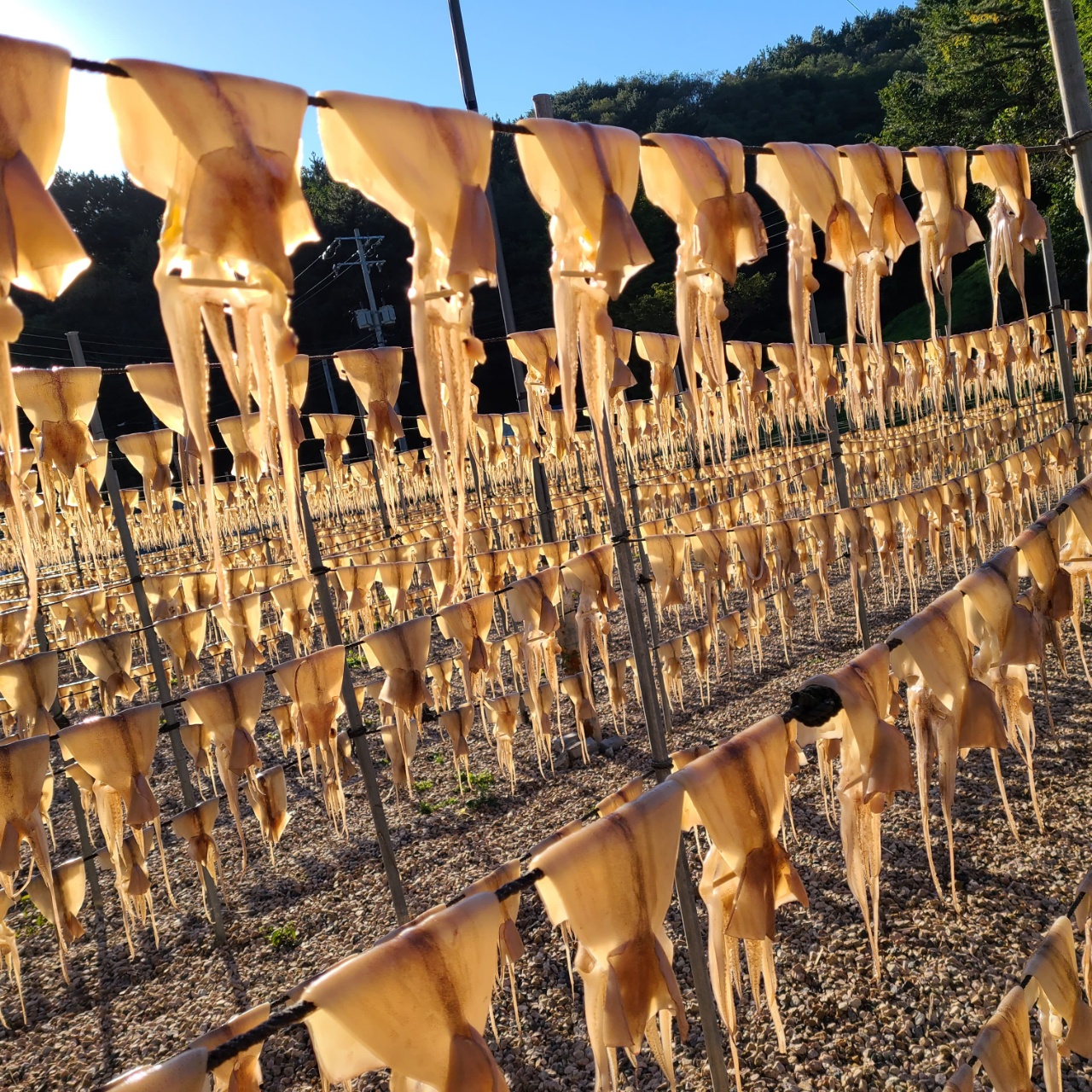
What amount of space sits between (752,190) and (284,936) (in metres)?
31.5

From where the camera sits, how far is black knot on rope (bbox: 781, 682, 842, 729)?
1.56 m

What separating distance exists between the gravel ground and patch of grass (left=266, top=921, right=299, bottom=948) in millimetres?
14

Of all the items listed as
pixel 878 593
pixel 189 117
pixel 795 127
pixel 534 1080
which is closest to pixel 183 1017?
pixel 534 1080

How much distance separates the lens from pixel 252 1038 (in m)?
1.10

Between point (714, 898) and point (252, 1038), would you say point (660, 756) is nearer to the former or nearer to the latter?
point (714, 898)

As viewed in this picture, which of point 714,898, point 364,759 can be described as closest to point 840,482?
point 364,759

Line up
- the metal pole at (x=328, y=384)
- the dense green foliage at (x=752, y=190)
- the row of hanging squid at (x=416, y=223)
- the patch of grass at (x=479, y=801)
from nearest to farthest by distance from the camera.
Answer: the row of hanging squid at (x=416, y=223)
the metal pole at (x=328, y=384)
the patch of grass at (x=479, y=801)
the dense green foliage at (x=752, y=190)

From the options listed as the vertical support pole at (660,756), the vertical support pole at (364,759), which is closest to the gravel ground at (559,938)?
the vertical support pole at (364,759)

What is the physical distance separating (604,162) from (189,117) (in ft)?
2.25

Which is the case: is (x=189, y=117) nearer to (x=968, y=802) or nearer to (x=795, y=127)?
(x=968, y=802)

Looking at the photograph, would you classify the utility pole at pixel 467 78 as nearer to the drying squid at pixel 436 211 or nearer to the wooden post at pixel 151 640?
the wooden post at pixel 151 640

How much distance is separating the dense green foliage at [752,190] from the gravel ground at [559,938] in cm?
1768

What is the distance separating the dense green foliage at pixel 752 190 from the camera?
27.7m

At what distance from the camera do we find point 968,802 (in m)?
4.76
